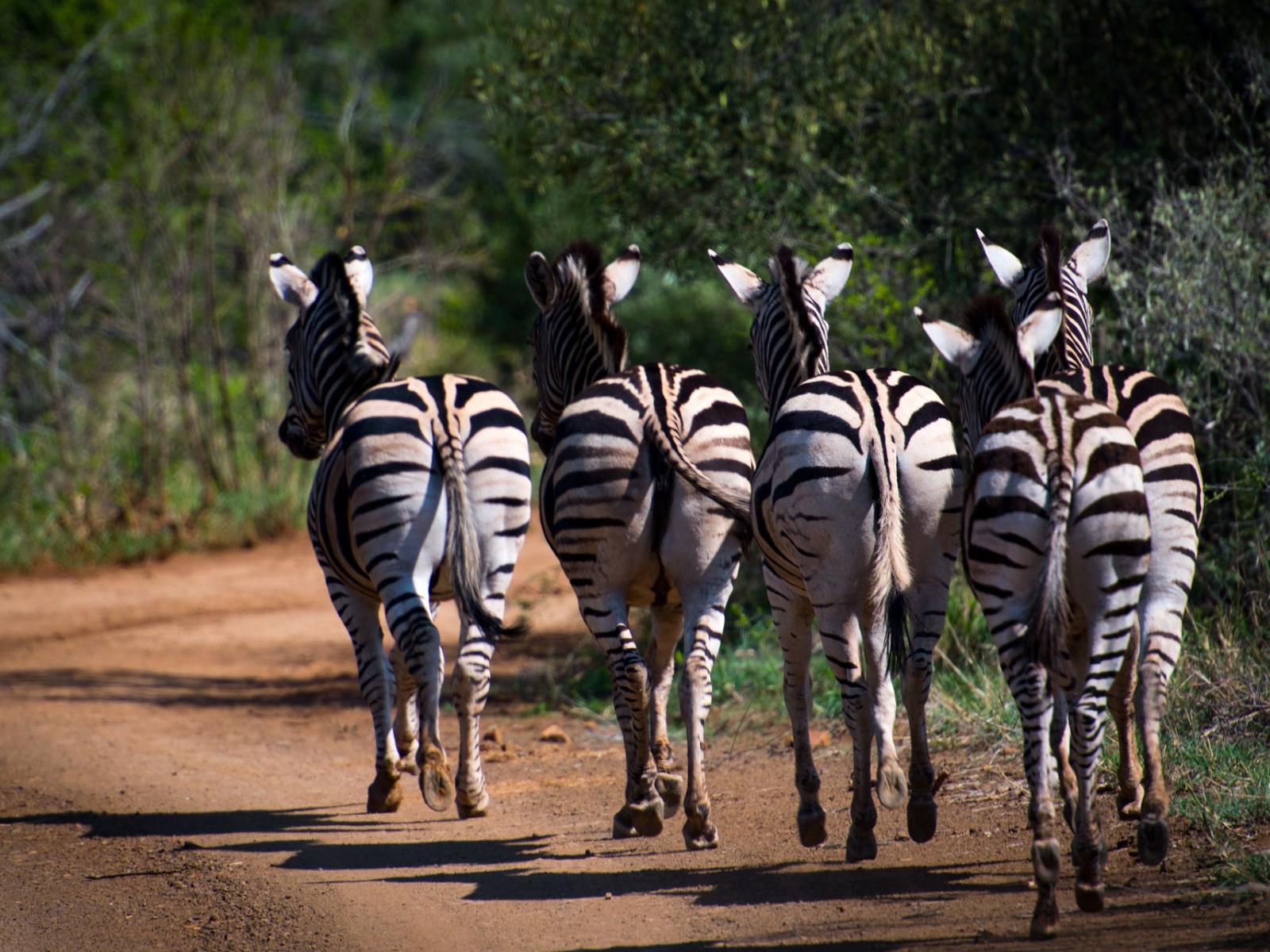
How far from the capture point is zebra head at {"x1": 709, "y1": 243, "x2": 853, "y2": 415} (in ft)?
18.8

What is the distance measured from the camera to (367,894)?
5.08 m

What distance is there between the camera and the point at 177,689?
32.2 feet

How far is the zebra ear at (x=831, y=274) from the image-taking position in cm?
605

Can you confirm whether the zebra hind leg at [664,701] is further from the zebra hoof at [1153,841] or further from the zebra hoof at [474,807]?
the zebra hoof at [1153,841]

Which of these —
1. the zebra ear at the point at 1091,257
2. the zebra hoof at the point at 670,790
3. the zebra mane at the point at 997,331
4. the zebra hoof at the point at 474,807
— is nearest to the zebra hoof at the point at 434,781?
the zebra hoof at the point at 474,807

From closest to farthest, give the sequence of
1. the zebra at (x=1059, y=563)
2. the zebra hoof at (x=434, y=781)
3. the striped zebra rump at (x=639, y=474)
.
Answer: the zebra at (x=1059, y=563), the striped zebra rump at (x=639, y=474), the zebra hoof at (x=434, y=781)

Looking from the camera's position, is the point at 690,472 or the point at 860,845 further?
the point at 690,472

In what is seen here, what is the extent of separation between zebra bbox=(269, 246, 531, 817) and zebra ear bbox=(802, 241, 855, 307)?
1.52 meters

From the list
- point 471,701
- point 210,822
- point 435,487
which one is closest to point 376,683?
point 471,701

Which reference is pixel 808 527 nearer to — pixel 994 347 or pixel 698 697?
pixel 698 697

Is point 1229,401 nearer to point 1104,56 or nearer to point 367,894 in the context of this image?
point 1104,56

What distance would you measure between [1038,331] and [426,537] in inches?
104

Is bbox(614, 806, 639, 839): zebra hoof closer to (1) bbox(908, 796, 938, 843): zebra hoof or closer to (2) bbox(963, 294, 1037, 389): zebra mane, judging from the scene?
(1) bbox(908, 796, 938, 843): zebra hoof

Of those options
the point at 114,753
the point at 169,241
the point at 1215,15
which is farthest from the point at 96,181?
the point at 1215,15
